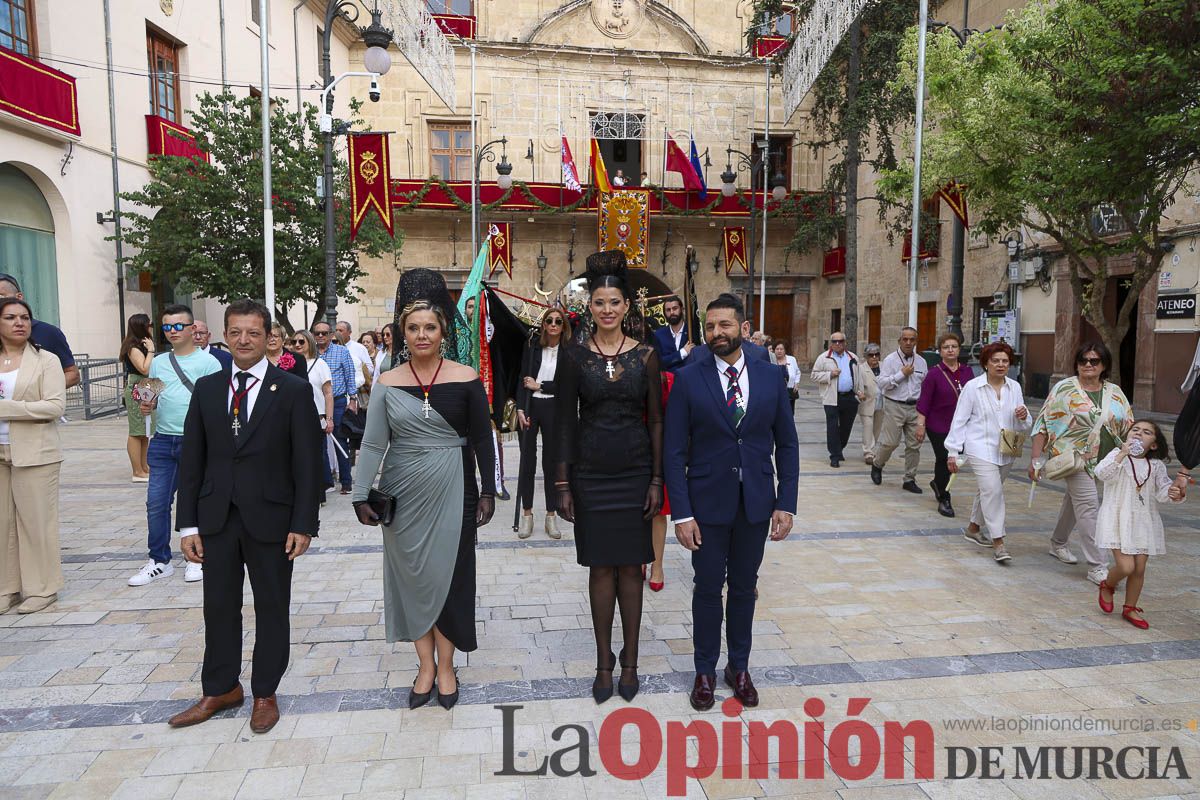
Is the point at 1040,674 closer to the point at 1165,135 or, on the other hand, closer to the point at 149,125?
the point at 1165,135

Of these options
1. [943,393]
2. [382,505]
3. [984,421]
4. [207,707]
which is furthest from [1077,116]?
[207,707]

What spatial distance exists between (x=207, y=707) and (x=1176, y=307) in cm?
1701

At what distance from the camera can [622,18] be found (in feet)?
91.2

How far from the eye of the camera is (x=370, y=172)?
13266 millimetres

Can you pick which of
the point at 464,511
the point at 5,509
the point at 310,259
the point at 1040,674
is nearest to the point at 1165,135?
the point at 1040,674

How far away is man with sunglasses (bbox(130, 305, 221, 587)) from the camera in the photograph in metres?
5.23

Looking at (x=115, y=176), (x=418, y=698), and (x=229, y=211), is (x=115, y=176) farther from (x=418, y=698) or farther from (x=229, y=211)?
(x=418, y=698)

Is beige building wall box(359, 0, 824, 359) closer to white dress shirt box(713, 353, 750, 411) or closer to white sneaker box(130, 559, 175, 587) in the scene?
white sneaker box(130, 559, 175, 587)

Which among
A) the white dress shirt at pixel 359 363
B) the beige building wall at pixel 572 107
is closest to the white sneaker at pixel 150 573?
the white dress shirt at pixel 359 363

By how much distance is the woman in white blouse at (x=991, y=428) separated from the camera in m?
5.95

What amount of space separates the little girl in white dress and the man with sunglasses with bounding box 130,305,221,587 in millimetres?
5914

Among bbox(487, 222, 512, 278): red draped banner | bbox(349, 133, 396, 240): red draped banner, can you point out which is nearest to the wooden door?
bbox(487, 222, 512, 278): red draped banner

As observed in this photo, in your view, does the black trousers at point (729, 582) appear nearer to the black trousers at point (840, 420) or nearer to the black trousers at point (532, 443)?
the black trousers at point (532, 443)

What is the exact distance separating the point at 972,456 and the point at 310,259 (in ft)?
52.9
